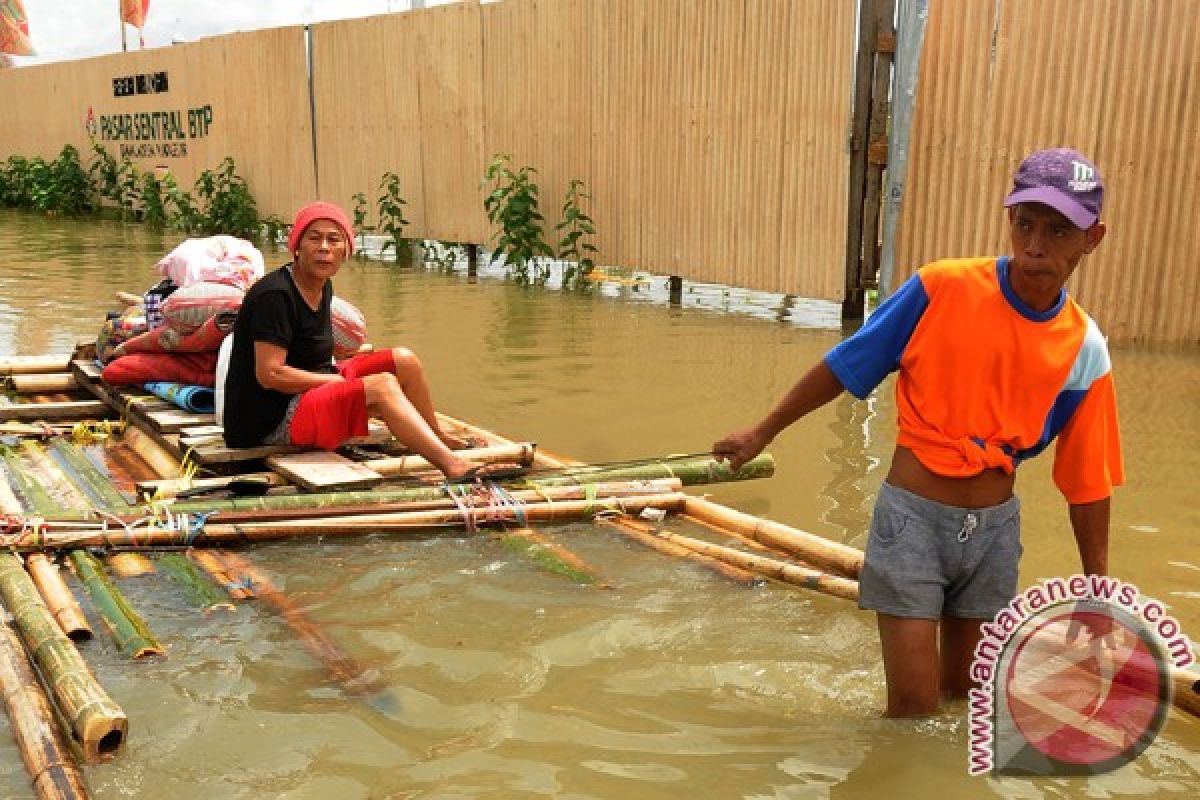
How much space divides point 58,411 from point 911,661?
5172 millimetres

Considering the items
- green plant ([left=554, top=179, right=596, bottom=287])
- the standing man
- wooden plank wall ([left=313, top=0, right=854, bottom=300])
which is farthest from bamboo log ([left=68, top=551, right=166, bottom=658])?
green plant ([left=554, top=179, right=596, bottom=287])

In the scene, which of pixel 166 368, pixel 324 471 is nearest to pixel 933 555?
pixel 324 471

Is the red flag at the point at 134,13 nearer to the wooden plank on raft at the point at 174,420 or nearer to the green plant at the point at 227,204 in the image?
the green plant at the point at 227,204

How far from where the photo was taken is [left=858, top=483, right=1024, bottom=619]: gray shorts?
115 inches

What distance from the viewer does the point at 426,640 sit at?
3727mm

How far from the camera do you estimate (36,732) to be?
290 centimetres

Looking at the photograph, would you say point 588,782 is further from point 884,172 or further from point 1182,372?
point 884,172

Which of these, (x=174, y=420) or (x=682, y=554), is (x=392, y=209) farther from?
(x=682, y=554)

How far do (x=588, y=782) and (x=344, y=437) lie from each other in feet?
9.24

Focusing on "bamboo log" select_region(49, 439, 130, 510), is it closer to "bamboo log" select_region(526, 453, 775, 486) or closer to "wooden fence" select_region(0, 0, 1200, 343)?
"bamboo log" select_region(526, 453, 775, 486)

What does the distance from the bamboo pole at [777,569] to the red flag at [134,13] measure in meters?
23.3

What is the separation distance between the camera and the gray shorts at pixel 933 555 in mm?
2910

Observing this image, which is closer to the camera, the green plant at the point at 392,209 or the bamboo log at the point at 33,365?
the bamboo log at the point at 33,365

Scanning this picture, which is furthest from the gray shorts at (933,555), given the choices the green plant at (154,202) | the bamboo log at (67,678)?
the green plant at (154,202)
